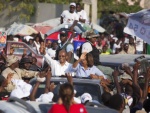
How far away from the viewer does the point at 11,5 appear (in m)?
33.2

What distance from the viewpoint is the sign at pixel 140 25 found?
14663 millimetres

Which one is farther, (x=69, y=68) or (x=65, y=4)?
(x=65, y=4)

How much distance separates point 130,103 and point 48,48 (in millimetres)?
8223

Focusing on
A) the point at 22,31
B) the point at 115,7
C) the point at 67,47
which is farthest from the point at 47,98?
the point at 115,7

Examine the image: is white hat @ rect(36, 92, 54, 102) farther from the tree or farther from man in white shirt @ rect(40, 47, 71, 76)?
the tree

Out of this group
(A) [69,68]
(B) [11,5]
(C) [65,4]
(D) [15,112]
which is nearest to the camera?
(D) [15,112]

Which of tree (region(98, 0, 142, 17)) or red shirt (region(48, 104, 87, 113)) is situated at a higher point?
tree (region(98, 0, 142, 17))

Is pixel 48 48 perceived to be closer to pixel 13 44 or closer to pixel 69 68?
pixel 13 44

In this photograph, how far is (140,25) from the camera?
15.0m

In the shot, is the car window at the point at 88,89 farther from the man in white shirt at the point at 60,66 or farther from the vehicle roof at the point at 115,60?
the vehicle roof at the point at 115,60

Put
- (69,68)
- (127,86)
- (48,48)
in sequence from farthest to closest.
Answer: (48,48), (69,68), (127,86)

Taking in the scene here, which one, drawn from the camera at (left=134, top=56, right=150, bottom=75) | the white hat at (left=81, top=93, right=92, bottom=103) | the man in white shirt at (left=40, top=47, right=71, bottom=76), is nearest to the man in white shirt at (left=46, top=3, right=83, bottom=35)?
the camera at (left=134, top=56, right=150, bottom=75)

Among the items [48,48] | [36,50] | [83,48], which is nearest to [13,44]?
[36,50]

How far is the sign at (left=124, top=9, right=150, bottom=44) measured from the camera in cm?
1466
